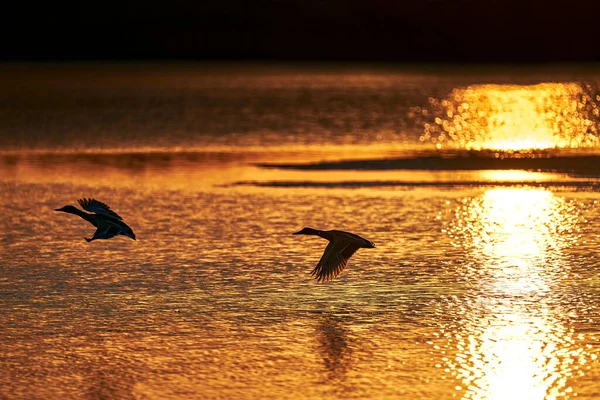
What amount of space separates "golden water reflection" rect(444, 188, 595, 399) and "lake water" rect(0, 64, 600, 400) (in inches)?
1.0

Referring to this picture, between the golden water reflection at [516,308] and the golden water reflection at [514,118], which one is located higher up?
the golden water reflection at [514,118]

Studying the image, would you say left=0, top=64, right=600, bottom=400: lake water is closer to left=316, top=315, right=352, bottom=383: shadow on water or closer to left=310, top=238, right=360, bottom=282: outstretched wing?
left=316, top=315, right=352, bottom=383: shadow on water

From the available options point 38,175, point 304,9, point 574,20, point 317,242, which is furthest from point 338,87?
point 304,9

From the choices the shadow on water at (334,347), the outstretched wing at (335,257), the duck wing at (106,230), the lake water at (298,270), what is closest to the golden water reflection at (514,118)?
the lake water at (298,270)

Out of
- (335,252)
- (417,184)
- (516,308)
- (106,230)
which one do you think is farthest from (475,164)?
(106,230)

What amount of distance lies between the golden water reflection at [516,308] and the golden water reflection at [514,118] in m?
10.8

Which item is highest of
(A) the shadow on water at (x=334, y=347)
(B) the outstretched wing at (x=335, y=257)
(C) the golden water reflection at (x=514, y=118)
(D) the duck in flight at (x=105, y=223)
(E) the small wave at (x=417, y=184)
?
(C) the golden water reflection at (x=514, y=118)

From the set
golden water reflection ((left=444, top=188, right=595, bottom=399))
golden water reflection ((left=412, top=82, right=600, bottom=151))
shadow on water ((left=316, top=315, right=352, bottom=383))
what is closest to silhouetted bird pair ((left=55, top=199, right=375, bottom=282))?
shadow on water ((left=316, top=315, right=352, bottom=383))

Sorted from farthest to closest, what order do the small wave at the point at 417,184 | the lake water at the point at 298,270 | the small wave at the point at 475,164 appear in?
1. the small wave at the point at 475,164
2. the small wave at the point at 417,184
3. the lake water at the point at 298,270

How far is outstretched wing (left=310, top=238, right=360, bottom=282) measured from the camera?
984cm

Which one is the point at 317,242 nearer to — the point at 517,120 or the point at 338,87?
the point at 517,120

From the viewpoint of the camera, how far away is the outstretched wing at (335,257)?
9.84 meters

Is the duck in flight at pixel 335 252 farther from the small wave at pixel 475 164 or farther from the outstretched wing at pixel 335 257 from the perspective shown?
the small wave at pixel 475 164

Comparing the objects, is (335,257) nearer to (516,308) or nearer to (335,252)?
(335,252)
